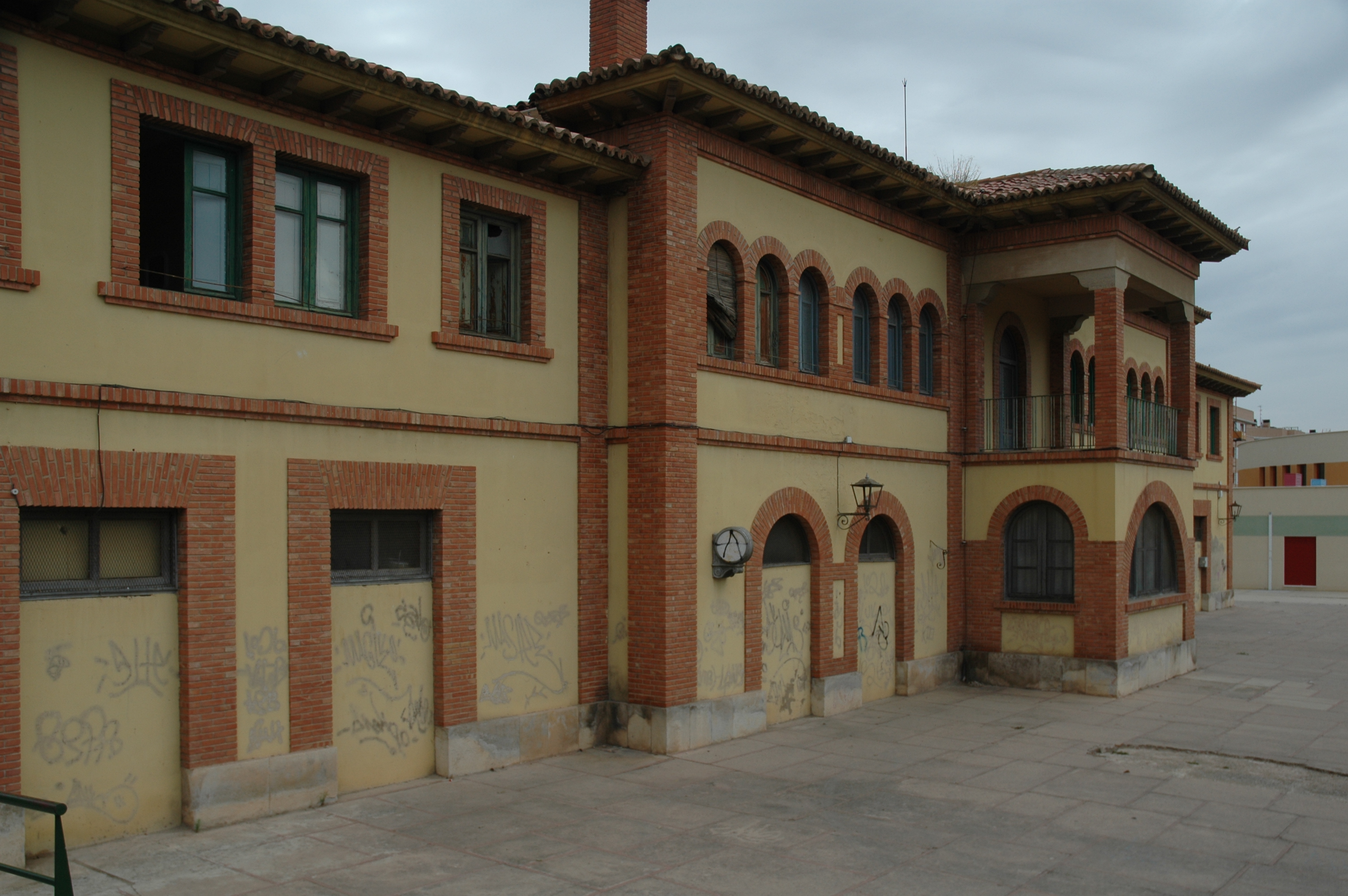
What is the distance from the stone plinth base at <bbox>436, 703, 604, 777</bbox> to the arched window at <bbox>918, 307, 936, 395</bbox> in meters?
7.89

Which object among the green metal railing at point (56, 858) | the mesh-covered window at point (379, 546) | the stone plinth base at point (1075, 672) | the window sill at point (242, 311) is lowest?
the stone plinth base at point (1075, 672)

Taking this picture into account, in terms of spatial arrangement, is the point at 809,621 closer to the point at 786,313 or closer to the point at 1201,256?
the point at 786,313

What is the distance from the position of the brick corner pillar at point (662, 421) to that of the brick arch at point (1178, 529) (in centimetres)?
836

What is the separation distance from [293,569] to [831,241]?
27.9 feet

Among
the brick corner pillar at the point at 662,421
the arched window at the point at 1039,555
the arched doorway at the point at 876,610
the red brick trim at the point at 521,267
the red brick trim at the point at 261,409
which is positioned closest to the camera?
the red brick trim at the point at 261,409

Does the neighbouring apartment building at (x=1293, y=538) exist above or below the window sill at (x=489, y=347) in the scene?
below

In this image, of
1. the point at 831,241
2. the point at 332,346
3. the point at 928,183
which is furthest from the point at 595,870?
the point at 928,183

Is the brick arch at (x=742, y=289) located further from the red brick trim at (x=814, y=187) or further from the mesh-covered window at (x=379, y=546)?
the mesh-covered window at (x=379, y=546)

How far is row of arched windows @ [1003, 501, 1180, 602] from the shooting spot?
16.9 m

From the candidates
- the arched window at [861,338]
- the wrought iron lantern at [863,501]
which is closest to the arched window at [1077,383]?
the arched window at [861,338]

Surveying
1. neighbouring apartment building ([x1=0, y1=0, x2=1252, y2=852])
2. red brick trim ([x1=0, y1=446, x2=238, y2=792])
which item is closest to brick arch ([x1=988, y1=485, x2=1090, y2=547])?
neighbouring apartment building ([x1=0, y1=0, x2=1252, y2=852])

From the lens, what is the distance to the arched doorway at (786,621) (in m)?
13.7

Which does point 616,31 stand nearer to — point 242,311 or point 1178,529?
point 242,311

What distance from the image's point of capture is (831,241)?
15.0 metres
